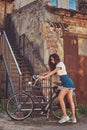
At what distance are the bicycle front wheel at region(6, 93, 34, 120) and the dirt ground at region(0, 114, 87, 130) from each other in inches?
7.1

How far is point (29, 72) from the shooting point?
45.8 feet

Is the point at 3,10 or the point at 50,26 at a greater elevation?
the point at 3,10

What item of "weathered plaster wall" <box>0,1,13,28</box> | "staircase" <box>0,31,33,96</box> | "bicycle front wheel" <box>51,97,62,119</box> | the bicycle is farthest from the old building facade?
the bicycle

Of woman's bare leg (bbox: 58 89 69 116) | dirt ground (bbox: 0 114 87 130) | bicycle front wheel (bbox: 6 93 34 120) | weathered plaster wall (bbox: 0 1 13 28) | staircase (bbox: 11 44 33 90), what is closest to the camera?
dirt ground (bbox: 0 114 87 130)

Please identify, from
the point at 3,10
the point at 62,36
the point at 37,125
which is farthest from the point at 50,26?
the point at 37,125

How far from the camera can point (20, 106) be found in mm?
9859

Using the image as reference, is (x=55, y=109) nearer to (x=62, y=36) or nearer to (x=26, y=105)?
(x=26, y=105)

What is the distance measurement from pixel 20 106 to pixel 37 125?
3.35 ft

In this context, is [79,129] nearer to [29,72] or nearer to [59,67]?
[59,67]

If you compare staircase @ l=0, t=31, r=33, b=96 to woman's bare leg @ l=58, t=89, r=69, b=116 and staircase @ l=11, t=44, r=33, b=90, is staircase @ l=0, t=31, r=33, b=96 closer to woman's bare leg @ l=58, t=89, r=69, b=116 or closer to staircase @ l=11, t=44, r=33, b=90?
staircase @ l=11, t=44, r=33, b=90

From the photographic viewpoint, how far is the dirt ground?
862 cm

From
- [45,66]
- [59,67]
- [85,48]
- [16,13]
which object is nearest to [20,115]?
[59,67]

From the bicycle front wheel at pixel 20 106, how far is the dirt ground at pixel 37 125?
18 centimetres

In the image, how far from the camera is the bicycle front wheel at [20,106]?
9.51 metres
